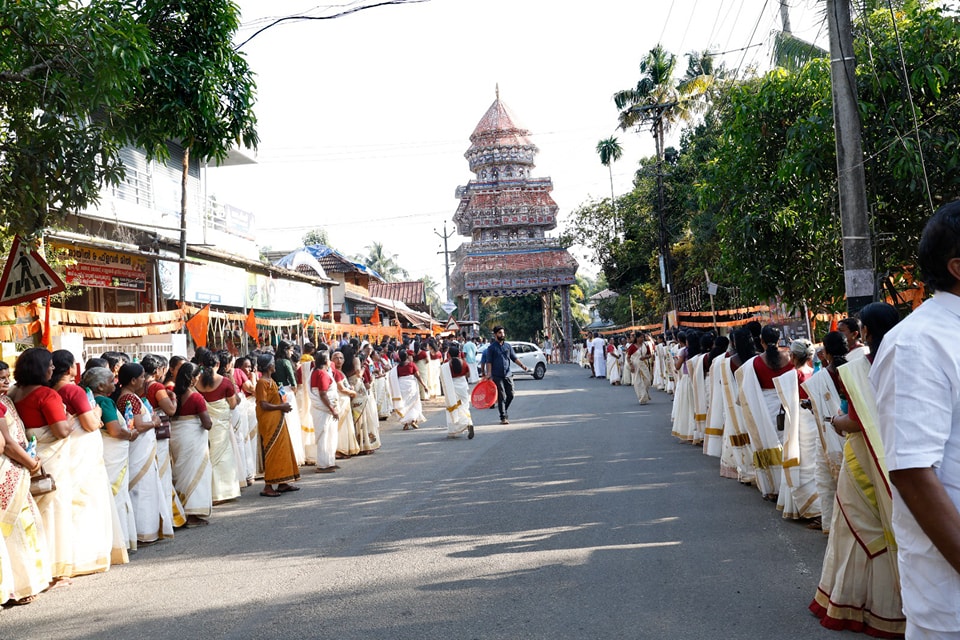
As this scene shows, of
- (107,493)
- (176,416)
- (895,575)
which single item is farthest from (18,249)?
(895,575)

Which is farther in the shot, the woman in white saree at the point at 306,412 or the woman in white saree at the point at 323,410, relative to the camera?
the woman in white saree at the point at 306,412

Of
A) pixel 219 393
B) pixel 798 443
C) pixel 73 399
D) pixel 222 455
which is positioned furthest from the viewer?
pixel 222 455

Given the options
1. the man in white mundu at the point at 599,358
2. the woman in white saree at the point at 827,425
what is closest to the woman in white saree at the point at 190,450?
the woman in white saree at the point at 827,425

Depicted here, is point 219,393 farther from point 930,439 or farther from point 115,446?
point 930,439

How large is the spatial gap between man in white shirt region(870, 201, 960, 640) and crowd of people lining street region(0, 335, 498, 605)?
5353 mm

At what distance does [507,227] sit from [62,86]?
50.3m

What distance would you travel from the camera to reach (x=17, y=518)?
5652 mm

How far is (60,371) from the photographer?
635 centimetres

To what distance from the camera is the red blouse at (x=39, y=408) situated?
6035mm

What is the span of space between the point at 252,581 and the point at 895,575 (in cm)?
401

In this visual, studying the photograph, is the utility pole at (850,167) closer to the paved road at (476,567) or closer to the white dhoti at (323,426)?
the paved road at (476,567)

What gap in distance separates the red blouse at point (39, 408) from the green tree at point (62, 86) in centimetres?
207

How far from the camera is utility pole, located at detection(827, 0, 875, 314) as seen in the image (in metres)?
9.12

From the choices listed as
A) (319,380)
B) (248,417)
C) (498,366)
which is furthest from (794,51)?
(248,417)
